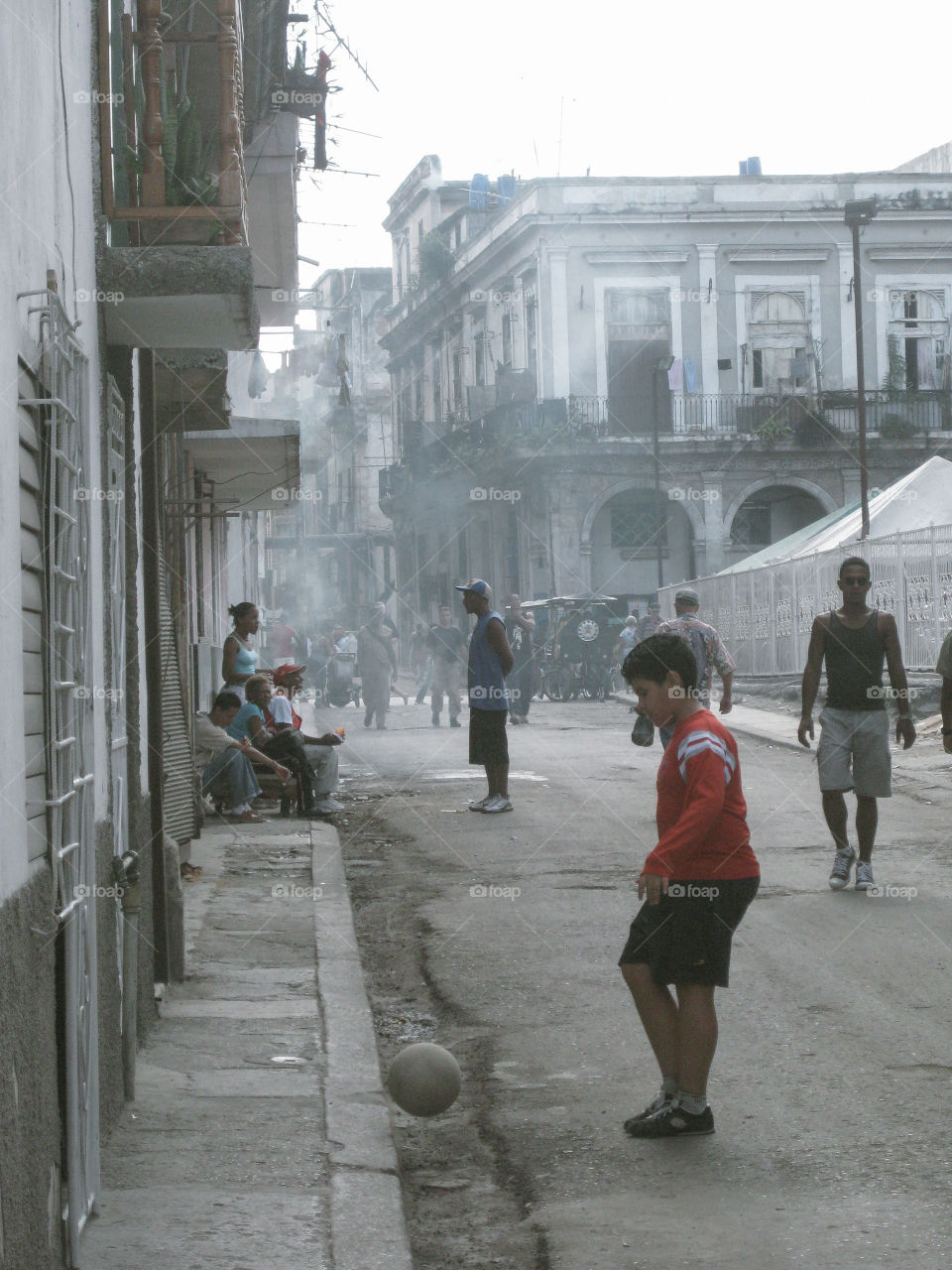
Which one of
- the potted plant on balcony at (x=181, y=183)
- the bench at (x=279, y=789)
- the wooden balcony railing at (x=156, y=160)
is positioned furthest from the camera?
the bench at (x=279, y=789)

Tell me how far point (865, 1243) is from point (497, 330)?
130 ft

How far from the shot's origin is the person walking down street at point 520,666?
24719 mm

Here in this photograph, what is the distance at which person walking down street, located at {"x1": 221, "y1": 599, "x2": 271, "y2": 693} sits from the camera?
13727mm

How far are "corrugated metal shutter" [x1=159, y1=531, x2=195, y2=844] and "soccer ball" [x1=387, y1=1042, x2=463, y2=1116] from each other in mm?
3918

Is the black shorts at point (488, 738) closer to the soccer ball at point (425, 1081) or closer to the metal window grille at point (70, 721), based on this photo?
the soccer ball at point (425, 1081)

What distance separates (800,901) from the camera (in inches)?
342

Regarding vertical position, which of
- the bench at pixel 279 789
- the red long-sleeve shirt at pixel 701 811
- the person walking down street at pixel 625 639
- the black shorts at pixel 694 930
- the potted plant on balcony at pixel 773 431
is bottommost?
the bench at pixel 279 789

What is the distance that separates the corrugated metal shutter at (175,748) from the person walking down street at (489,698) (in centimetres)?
324

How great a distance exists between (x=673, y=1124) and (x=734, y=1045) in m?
1.09

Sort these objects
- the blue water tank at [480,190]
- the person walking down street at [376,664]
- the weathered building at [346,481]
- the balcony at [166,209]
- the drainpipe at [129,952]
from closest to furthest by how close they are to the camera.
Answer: the drainpipe at [129,952] → the balcony at [166,209] → the person walking down street at [376,664] → the blue water tank at [480,190] → the weathered building at [346,481]

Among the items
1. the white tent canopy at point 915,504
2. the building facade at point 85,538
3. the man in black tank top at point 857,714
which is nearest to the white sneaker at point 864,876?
the man in black tank top at point 857,714

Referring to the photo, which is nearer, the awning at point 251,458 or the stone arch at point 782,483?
the awning at point 251,458

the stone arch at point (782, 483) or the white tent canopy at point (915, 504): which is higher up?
the stone arch at point (782, 483)

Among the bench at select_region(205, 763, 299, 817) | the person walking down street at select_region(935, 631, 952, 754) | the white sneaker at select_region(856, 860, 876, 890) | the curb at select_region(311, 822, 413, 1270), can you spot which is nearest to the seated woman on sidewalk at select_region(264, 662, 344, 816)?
the bench at select_region(205, 763, 299, 817)
